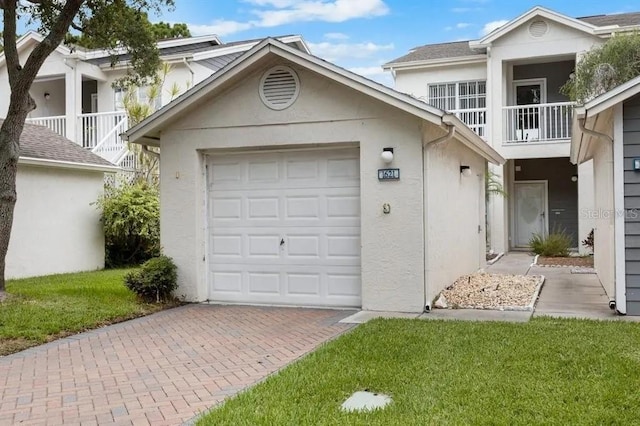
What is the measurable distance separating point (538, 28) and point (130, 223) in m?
14.5

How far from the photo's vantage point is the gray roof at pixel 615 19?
2059cm

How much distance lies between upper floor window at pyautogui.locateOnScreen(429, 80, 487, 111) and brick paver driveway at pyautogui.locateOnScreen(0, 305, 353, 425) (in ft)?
46.7

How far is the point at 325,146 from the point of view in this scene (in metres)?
9.61

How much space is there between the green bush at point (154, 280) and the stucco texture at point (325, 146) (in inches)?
11.2

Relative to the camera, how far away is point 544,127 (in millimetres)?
18828

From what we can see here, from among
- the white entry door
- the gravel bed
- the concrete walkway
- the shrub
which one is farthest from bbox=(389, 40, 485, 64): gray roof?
the gravel bed

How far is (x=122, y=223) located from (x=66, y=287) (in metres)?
3.90

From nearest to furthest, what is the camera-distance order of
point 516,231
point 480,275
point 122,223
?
point 480,275 → point 122,223 → point 516,231

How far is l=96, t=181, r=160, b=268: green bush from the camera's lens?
15.4 m

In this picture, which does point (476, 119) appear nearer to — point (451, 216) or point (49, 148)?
point (451, 216)

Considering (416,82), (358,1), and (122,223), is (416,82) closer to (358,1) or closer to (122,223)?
(358,1)

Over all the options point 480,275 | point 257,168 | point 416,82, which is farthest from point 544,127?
point 257,168

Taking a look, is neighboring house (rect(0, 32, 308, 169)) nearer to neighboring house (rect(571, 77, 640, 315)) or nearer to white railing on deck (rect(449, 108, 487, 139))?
white railing on deck (rect(449, 108, 487, 139))

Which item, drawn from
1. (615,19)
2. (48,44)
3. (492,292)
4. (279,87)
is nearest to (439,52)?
(615,19)
